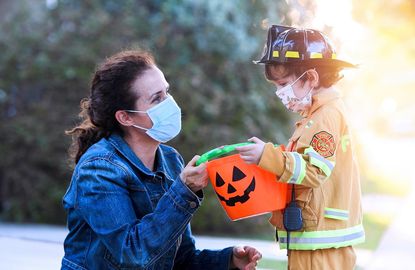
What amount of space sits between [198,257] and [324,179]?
31.6 inches

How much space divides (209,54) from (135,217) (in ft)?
17.6

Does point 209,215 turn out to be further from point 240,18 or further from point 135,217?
point 135,217

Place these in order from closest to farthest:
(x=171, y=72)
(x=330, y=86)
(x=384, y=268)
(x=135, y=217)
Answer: (x=135, y=217), (x=330, y=86), (x=384, y=268), (x=171, y=72)

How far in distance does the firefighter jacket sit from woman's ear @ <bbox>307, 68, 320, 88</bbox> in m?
0.05

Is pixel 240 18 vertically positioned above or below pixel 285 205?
above

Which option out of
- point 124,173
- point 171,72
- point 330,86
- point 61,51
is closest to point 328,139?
point 330,86

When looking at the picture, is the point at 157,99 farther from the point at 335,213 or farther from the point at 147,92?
the point at 335,213

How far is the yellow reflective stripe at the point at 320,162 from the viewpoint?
9.13ft

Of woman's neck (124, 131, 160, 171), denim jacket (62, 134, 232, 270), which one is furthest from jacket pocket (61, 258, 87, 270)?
woman's neck (124, 131, 160, 171)

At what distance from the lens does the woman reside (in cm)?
274

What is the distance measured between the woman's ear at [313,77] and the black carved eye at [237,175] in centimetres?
54

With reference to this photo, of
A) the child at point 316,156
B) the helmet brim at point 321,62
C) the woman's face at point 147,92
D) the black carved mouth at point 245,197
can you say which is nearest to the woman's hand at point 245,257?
the child at point 316,156

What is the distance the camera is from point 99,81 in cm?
308

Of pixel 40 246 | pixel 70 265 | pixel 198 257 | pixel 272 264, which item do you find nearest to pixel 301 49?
pixel 198 257
